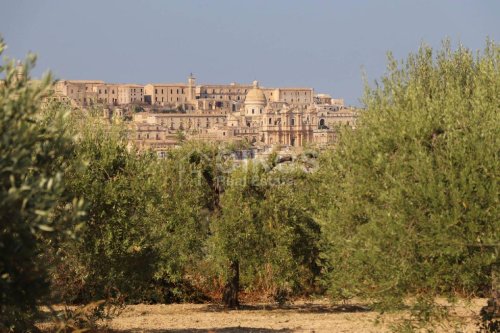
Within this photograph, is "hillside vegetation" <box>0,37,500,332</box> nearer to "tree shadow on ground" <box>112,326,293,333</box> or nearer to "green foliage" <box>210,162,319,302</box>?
"green foliage" <box>210,162,319,302</box>

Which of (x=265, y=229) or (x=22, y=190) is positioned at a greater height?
(x=265, y=229)

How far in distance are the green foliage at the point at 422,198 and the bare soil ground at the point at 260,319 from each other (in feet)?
8.70

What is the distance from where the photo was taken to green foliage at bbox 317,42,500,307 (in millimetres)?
11266

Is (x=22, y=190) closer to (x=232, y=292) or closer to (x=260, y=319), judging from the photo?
(x=260, y=319)

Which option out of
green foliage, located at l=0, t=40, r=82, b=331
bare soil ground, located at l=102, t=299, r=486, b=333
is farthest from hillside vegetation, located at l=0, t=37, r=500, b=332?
bare soil ground, located at l=102, t=299, r=486, b=333

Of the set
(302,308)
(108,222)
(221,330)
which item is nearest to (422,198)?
(108,222)

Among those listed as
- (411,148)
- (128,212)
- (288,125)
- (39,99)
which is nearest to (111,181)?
(128,212)

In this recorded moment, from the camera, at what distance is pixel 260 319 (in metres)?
18.4

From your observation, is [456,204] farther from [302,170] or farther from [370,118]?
[302,170]

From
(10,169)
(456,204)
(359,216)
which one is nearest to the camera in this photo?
(10,169)

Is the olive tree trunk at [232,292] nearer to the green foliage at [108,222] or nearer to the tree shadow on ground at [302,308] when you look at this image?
the tree shadow on ground at [302,308]

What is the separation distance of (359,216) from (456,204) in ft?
8.10

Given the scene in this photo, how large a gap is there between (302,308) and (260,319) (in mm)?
2408

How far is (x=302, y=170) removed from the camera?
20891 millimetres
